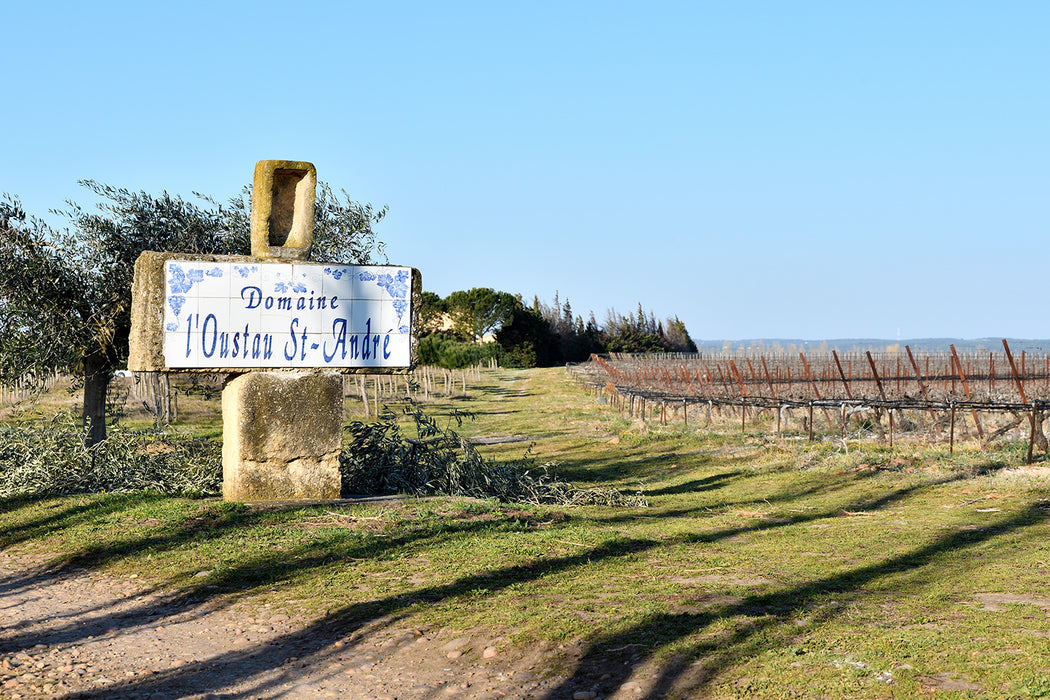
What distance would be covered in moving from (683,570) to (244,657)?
3652mm

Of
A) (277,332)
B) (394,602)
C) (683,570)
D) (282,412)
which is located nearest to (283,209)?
(277,332)

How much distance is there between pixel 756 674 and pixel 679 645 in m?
0.63

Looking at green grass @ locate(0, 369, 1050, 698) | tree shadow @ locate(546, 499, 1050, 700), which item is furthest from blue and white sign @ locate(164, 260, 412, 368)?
tree shadow @ locate(546, 499, 1050, 700)

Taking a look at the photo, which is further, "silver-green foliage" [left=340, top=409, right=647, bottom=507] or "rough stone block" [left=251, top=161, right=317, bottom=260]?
"silver-green foliage" [left=340, top=409, right=647, bottom=507]

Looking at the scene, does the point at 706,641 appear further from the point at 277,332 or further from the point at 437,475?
the point at 437,475

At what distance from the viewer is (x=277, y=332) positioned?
10969 millimetres

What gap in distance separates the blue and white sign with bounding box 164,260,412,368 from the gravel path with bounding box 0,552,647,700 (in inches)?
147

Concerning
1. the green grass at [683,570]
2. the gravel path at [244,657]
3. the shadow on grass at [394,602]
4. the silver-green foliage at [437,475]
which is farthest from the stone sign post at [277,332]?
the gravel path at [244,657]

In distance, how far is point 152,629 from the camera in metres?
6.83

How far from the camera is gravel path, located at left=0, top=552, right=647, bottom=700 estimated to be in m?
5.41

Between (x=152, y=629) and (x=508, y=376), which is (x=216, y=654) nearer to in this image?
(x=152, y=629)

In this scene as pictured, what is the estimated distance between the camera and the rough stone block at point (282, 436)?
10734 mm

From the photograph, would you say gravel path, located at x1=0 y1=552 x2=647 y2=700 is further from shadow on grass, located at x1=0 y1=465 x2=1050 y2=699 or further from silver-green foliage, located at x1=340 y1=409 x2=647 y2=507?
silver-green foliage, located at x1=340 y1=409 x2=647 y2=507

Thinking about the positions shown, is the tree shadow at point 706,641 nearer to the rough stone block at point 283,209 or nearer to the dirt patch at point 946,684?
the dirt patch at point 946,684
